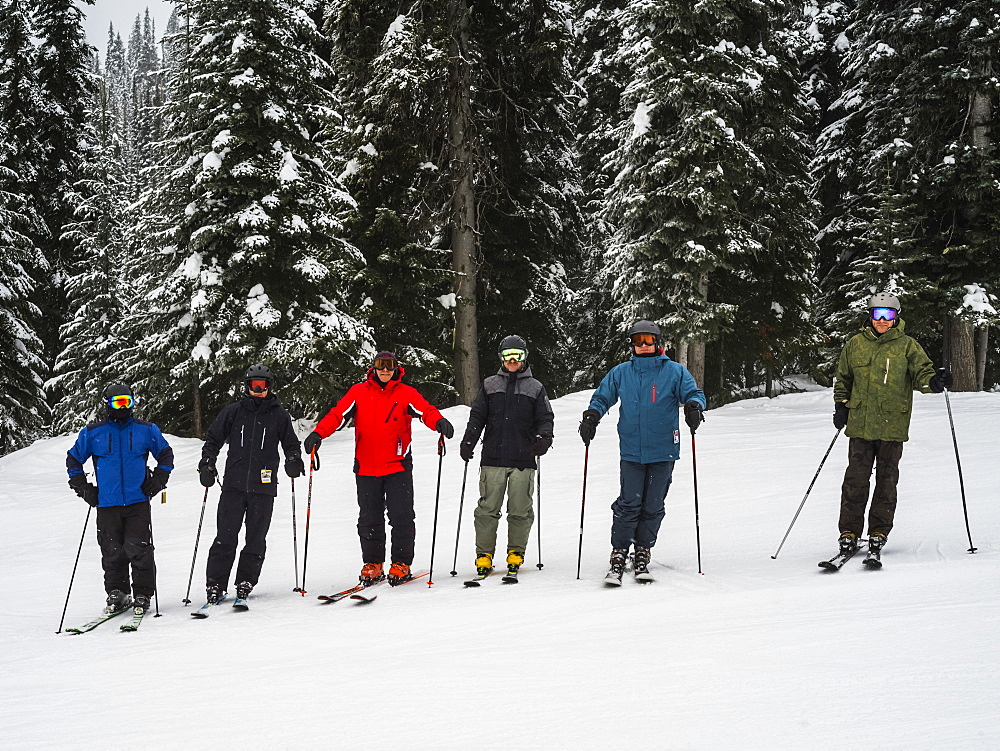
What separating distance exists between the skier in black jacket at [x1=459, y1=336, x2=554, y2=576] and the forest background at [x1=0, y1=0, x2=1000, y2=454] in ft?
27.7

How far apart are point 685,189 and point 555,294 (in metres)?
4.67

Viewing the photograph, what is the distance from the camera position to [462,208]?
18.3 meters

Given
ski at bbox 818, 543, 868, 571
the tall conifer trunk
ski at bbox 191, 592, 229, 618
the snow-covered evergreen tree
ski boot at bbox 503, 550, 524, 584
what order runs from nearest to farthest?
ski at bbox 818, 543, 868, 571 → ski at bbox 191, 592, 229, 618 → ski boot at bbox 503, 550, 524, 584 → the snow-covered evergreen tree → the tall conifer trunk

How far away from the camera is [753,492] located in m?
10.2

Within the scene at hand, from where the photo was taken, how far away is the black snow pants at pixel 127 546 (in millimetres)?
6805

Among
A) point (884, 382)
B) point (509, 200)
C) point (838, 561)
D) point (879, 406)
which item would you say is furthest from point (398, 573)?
point (509, 200)

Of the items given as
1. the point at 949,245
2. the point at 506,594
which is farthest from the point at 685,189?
the point at 506,594

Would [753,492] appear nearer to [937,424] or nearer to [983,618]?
[937,424]

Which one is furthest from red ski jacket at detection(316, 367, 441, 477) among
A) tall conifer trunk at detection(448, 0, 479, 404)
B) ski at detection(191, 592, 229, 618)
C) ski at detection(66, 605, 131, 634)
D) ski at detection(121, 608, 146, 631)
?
tall conifer trunk at detection(448, 0, 479, 404)

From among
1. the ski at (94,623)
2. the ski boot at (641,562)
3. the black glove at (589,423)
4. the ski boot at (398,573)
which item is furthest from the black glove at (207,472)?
the ski boot at (641,562)

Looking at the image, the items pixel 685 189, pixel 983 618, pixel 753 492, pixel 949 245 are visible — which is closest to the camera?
pixel 983 618

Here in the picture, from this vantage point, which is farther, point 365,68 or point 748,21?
point 748,21

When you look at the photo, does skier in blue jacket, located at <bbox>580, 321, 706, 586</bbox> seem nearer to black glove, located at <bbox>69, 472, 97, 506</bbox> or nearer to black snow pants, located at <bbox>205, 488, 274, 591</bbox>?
black snow pants, located at <bbox>205, 488, 274, 591</bbox>

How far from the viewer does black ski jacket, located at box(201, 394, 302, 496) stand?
7094 millimetres
